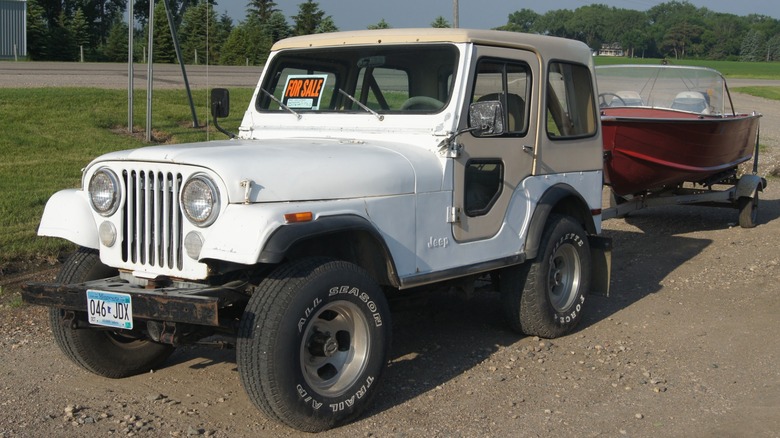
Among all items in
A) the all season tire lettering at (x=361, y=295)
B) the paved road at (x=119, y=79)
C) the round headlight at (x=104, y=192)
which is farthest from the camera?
the paved road at (x=119, y=79)

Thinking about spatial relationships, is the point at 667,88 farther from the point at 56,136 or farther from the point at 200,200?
the point at 200,200

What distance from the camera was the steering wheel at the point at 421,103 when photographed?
584 cm

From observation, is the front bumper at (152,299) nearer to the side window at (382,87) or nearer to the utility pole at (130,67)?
the side window at (382,87)

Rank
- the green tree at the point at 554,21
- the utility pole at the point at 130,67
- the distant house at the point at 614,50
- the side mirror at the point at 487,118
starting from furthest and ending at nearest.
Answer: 1. the distant house at the point at 614,50
2. the green tree at the point at 554,21
3. the utility pole at the point at 130,67
4. the side mirror at the point at 487,118

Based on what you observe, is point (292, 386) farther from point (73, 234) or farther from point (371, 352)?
point (73, 234)

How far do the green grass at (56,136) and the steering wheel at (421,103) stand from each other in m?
4.39

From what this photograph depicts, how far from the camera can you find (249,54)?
3697 centimetres

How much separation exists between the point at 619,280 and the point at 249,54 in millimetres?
30172

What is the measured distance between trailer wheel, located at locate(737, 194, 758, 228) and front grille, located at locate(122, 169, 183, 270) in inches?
341

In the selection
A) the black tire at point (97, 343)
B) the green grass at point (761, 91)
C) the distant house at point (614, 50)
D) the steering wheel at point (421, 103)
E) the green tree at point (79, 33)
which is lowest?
the black tire at point (97, 343)

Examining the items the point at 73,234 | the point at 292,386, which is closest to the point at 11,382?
the point at 73,234

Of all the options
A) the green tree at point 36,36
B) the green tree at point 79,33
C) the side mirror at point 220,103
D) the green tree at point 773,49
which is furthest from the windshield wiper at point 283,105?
the green tree at point 773,49

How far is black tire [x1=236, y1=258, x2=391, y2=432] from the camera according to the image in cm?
452

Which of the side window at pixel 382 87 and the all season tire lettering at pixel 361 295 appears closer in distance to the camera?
the all season tire lettering at pixel 361 295
